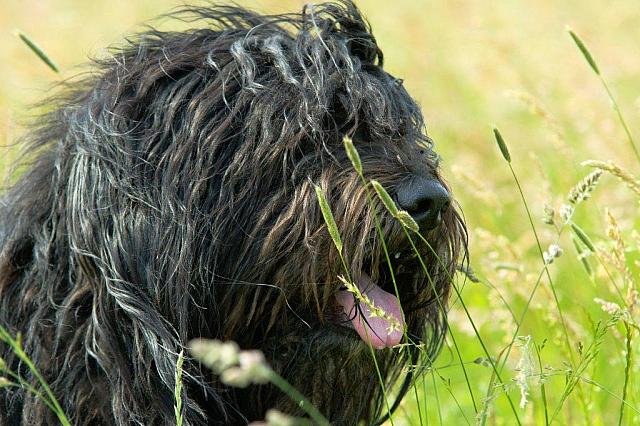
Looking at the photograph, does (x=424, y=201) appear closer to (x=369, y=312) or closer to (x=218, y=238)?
(x=369, y=312)

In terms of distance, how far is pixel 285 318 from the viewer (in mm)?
3305

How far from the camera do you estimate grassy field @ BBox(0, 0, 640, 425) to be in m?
4.40

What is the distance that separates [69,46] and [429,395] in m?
5.74

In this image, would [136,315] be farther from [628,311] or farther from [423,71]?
[423,71]

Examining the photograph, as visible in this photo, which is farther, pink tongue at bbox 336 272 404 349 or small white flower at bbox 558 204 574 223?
pink tongue at bbox 336 272 404 349

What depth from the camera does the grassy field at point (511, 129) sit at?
4398 millimetres

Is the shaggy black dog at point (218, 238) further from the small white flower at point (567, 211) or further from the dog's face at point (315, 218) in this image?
the small white flower at point (567, 211)

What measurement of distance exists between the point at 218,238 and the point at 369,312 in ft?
1.60

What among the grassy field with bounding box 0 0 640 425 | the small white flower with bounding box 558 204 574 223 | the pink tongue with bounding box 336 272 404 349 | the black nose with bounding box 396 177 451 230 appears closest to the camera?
the small white flower with bounding box 558 204 574 223

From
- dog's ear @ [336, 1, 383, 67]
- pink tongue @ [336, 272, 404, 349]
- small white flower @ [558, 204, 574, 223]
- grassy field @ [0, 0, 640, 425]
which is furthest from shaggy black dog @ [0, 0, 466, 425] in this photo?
grassy field @ [0, 0, 640, 425]

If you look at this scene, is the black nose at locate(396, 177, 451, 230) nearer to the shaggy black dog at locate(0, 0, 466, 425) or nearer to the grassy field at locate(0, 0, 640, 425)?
the shaggy black dog at locate(0, 0, 466, 425)

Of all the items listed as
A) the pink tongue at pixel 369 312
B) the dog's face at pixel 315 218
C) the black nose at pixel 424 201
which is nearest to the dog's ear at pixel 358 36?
the dog's face at pixel 315 218

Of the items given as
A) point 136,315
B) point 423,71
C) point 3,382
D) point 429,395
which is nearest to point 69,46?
point 423,71

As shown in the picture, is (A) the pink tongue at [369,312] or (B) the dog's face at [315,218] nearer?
(B) the dog's face at [315,218]
